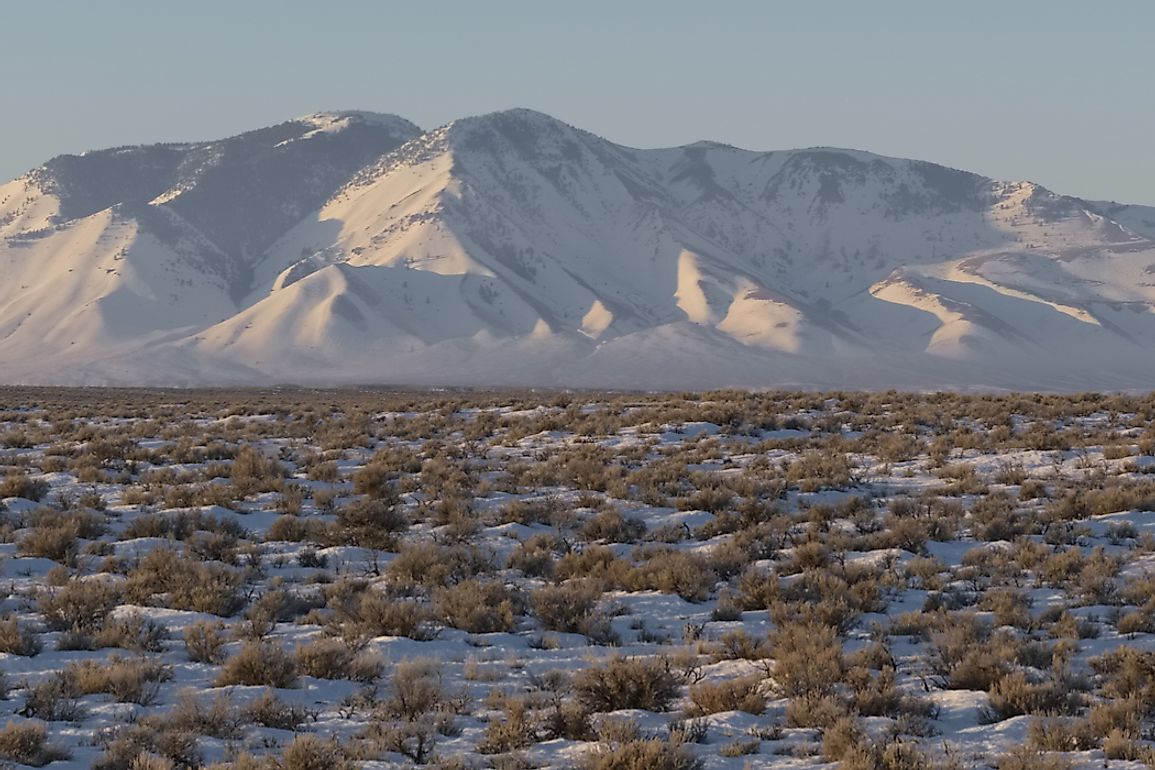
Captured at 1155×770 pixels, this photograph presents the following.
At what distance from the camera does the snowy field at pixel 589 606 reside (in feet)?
25.4

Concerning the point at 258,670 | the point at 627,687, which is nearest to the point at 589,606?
the point at 627,687

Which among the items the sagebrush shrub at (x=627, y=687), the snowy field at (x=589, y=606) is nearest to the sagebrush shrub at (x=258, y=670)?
the snowy field at (x=589, y=606)

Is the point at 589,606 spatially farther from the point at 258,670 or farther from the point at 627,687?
the point at 258,670

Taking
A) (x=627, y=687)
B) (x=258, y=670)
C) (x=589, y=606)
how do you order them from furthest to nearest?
1. (x=589, y=606)
2. (x=258, y=670)
3. (x=627, y=687)

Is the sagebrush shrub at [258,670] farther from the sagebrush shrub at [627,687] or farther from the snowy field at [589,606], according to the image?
the sagebrush shrub at [627,687]

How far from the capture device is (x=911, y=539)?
13.2 meters

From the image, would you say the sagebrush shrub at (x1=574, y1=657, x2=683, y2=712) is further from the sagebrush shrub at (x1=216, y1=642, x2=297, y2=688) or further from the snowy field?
the sagebrush shrub at (x1=216, y1=642, x2=297, y2=688)

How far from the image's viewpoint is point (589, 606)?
11.0m

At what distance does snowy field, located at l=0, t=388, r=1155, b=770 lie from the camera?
305 inches

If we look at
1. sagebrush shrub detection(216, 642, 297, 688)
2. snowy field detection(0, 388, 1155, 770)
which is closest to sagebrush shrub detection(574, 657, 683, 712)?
snowy field detection(0, 388, 1155, 770)

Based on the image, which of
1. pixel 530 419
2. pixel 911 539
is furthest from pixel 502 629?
pixel 530 419

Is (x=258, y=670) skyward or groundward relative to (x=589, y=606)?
groundward

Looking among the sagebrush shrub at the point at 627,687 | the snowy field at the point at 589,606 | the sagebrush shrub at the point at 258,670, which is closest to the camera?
the snowy field at the point at 589,606

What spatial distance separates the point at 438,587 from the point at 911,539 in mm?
5088
